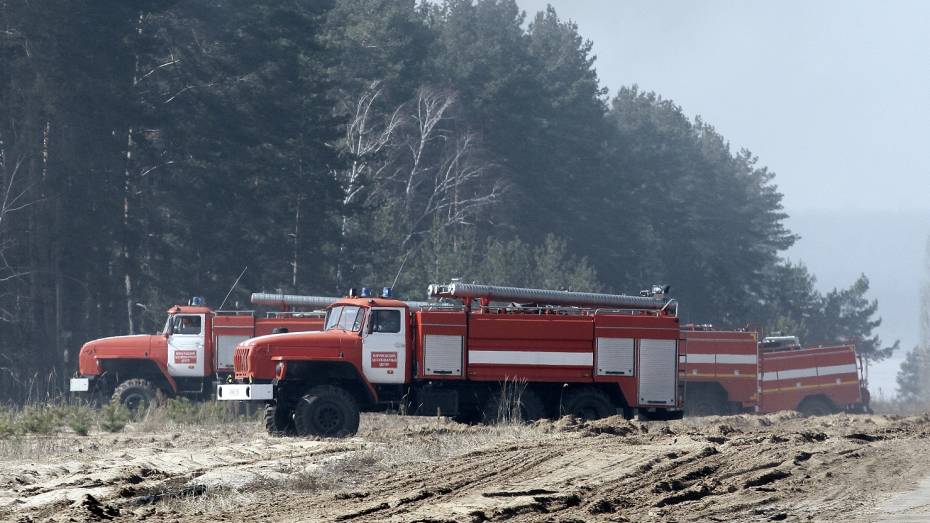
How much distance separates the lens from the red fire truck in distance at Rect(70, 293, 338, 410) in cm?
3219

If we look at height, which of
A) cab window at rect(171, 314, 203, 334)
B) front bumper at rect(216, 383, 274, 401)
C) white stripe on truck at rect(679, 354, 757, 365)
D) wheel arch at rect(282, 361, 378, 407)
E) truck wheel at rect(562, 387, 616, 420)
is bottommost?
truck wheel at rect(562, 387, 616, 420)

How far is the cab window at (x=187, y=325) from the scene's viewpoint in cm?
3241

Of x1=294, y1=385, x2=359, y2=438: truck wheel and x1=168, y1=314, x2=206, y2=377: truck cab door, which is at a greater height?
x1=168, y1=314, x2=206, y2=377: truck cab door

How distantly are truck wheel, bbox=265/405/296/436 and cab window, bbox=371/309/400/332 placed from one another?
1.95m

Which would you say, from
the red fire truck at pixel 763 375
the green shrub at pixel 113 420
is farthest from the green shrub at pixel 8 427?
the red fire truck at pixel 763 375

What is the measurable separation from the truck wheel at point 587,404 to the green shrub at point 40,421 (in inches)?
348

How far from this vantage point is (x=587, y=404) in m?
24.6

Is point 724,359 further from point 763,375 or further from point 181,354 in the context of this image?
point 181,354

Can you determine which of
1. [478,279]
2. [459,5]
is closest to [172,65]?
[478,279]

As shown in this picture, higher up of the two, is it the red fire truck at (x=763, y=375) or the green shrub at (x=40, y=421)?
the red fire truck at (x=763, y=375)

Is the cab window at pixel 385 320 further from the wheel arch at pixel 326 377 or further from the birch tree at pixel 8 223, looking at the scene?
the birch tree at pixel 8 223

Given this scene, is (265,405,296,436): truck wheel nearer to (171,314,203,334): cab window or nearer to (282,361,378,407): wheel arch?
(282,361,378,407): wheel arch

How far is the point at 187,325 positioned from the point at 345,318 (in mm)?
9985

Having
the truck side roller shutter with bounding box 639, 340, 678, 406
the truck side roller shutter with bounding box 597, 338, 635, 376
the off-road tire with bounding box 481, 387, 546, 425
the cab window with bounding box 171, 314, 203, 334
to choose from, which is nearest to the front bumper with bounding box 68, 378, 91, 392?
the cab window with bounding box 171, 314, 203, 334
